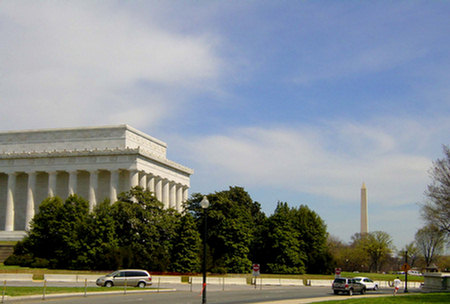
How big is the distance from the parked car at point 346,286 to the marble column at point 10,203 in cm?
7360

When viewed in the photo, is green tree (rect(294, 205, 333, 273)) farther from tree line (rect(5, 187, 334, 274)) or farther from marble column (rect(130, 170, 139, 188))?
marble column (rect(130, 170, 139, 188))

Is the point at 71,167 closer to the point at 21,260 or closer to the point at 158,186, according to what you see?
the point at 158,186

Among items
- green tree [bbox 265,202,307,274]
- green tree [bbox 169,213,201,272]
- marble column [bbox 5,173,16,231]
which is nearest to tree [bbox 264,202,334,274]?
green tree [bbox 265,202,307,274]

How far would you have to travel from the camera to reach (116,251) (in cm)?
7112

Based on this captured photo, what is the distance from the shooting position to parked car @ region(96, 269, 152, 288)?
55.5 m

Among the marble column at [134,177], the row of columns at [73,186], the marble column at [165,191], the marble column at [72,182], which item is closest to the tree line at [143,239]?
the marble column at [134,177]

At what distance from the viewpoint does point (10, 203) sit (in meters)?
113

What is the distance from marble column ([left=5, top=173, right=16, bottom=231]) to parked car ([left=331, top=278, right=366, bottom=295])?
241 ft

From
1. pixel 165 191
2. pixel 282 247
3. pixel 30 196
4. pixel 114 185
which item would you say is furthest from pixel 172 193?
pixel 282 247

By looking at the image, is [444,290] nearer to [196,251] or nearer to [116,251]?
[196,251]

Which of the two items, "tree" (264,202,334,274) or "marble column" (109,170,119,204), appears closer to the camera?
"tree" (264,202,334,274)

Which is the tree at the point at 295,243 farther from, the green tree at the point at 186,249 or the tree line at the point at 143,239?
the green tree at the point at 186,249

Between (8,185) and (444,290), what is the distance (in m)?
83.3

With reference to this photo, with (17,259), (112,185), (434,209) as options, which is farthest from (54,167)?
(434,209)
